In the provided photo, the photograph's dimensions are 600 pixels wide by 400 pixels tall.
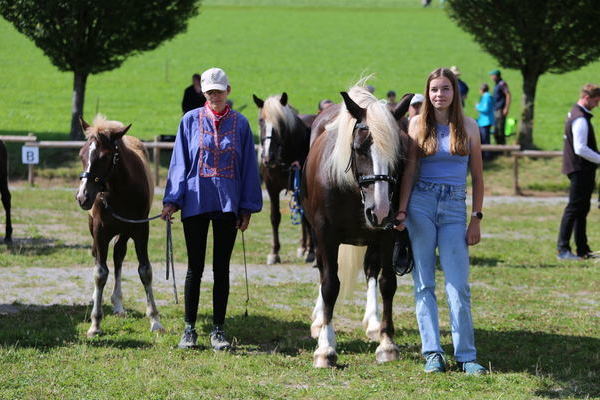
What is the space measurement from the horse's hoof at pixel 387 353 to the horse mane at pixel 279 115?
499cm

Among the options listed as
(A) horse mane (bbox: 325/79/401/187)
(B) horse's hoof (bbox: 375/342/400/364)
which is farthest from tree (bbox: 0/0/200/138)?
(B) horse's hoof (bbox: 375/342/400/364)

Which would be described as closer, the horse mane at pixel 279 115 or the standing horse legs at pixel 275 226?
the horse mane at pixel 279 115

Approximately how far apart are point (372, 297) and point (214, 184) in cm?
201

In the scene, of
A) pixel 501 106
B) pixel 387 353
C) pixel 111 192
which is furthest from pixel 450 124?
pixel 501 106

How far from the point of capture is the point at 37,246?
1297cm

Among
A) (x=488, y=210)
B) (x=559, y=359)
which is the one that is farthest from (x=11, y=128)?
(x=559, y=359)

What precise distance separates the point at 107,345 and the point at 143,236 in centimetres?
114

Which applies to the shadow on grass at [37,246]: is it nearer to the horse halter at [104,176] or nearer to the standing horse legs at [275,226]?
the standing horse legs at [275,226]

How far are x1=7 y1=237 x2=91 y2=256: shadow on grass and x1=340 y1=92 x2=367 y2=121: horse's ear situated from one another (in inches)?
276

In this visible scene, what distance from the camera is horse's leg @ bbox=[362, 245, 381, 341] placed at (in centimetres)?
789

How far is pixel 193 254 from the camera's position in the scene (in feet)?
23.7

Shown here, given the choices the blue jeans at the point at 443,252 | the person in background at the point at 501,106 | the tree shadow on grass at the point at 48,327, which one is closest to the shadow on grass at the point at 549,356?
the blue jeans at the point at 443,252

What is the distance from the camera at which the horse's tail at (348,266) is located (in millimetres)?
8297

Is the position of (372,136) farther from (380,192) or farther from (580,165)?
(580,165)
